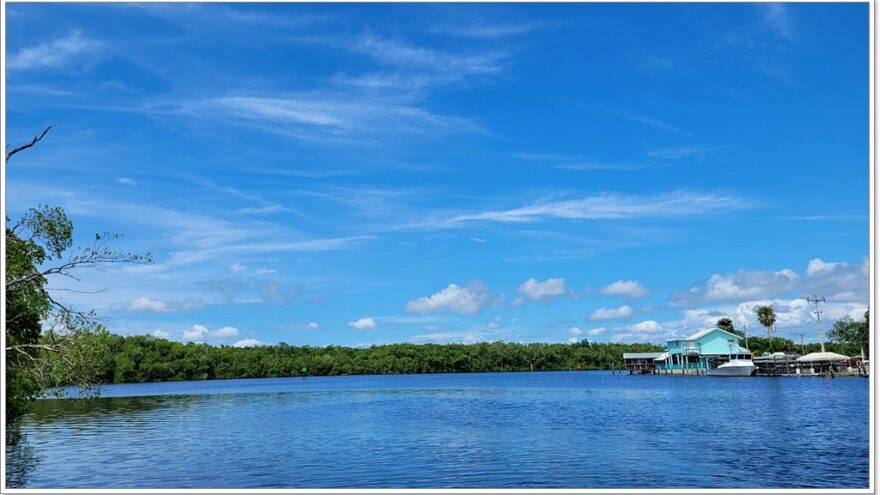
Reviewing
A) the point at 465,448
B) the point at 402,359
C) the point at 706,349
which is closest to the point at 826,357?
the point at 706,349

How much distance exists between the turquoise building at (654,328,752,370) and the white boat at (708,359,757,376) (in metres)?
6.14

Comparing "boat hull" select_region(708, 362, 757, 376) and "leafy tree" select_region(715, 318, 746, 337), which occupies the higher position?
"leafy tree" select_region(715, 318, 746, 337)

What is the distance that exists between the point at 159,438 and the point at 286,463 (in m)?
13.7

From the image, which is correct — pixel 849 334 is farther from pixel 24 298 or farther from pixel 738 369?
pixel 24 298

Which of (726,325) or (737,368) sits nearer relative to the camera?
(737,368)

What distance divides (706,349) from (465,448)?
93052 millimetres

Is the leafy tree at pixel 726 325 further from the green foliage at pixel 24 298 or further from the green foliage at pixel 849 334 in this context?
the green foliage at pixel 24 298

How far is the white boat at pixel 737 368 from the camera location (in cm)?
10094

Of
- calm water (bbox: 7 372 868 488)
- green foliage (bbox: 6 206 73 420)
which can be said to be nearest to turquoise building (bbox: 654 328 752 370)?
calm water (bbox: 7 372 868 488)

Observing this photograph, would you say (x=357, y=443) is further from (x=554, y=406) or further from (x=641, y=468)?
(x=554, y=406)

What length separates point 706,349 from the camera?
114 meters

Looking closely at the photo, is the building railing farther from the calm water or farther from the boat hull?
the calm water

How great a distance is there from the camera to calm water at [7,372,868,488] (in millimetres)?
24031

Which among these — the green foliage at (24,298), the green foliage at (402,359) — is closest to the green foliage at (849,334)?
the green foliage at (402,359)
